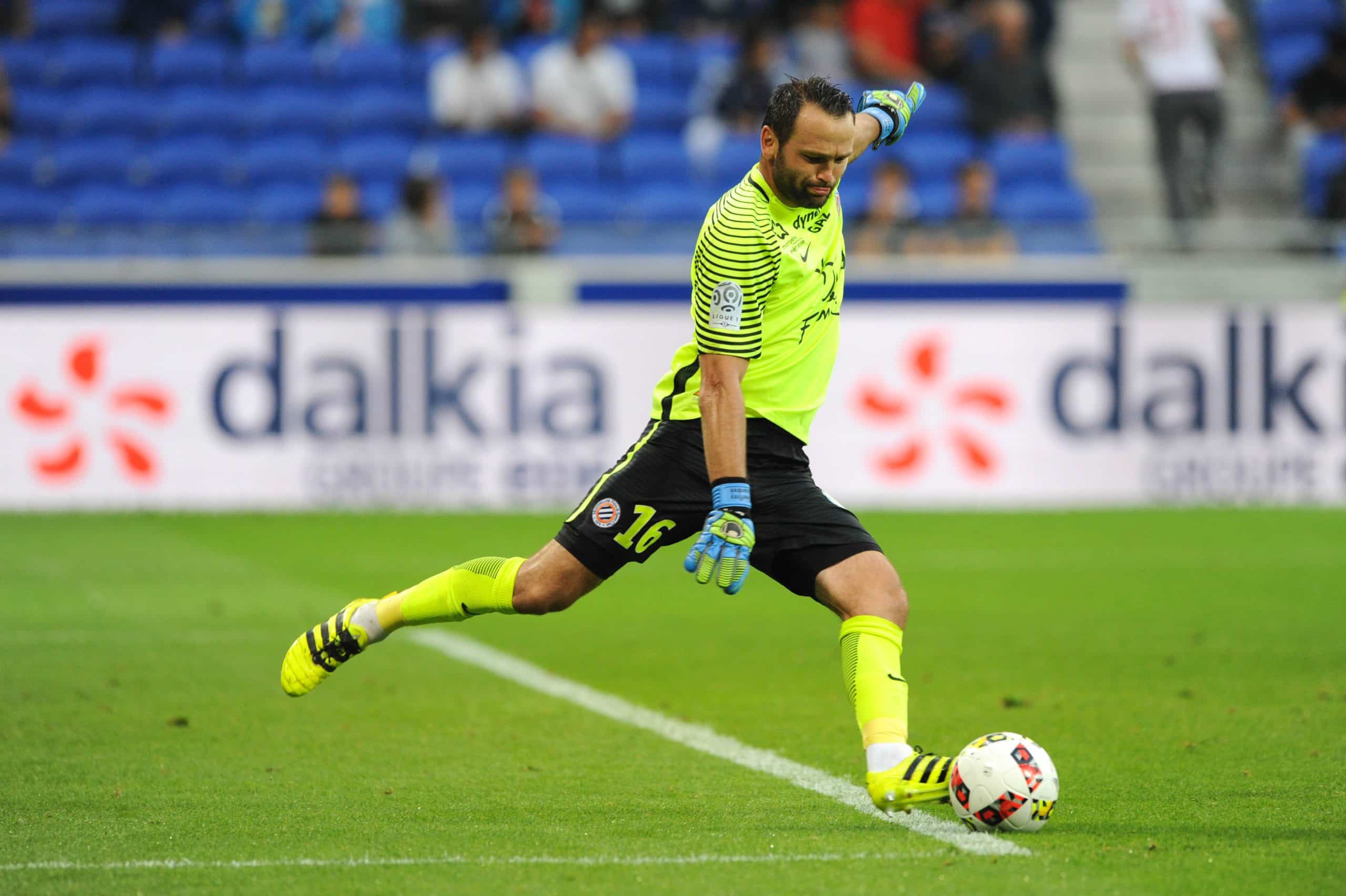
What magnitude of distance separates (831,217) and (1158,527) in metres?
8.56

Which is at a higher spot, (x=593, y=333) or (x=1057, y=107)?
(x=1057, y=107)

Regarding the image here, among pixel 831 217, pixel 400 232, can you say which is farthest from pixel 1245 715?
pixel 400 232

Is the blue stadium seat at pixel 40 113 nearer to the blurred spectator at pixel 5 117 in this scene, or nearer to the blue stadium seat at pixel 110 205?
the blurred spectator at pixel 5 117

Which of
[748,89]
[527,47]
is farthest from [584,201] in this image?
[527,47]

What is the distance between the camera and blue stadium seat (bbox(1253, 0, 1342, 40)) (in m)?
19.7

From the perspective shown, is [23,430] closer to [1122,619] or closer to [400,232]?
[400,232]

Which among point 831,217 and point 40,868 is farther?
point 831,217

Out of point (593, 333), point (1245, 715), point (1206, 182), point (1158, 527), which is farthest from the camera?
point (1206, 182)

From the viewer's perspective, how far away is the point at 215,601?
9.92m

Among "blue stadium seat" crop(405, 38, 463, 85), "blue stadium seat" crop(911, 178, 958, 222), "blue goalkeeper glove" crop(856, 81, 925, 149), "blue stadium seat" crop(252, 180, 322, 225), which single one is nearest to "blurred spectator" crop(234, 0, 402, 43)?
"blue stadium seat" crop(405, 38, 463, 85)

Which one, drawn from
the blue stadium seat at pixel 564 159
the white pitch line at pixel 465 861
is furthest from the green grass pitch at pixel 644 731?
the blue stadium seat at pixel 564 159

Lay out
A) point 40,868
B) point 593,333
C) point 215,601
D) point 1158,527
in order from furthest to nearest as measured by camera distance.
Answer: point 593,333 < point 1158,527 < point 215,601 < point 40,868

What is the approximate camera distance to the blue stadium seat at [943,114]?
18.2 metres

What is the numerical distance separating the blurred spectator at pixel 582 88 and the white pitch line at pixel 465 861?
13.4 meters
